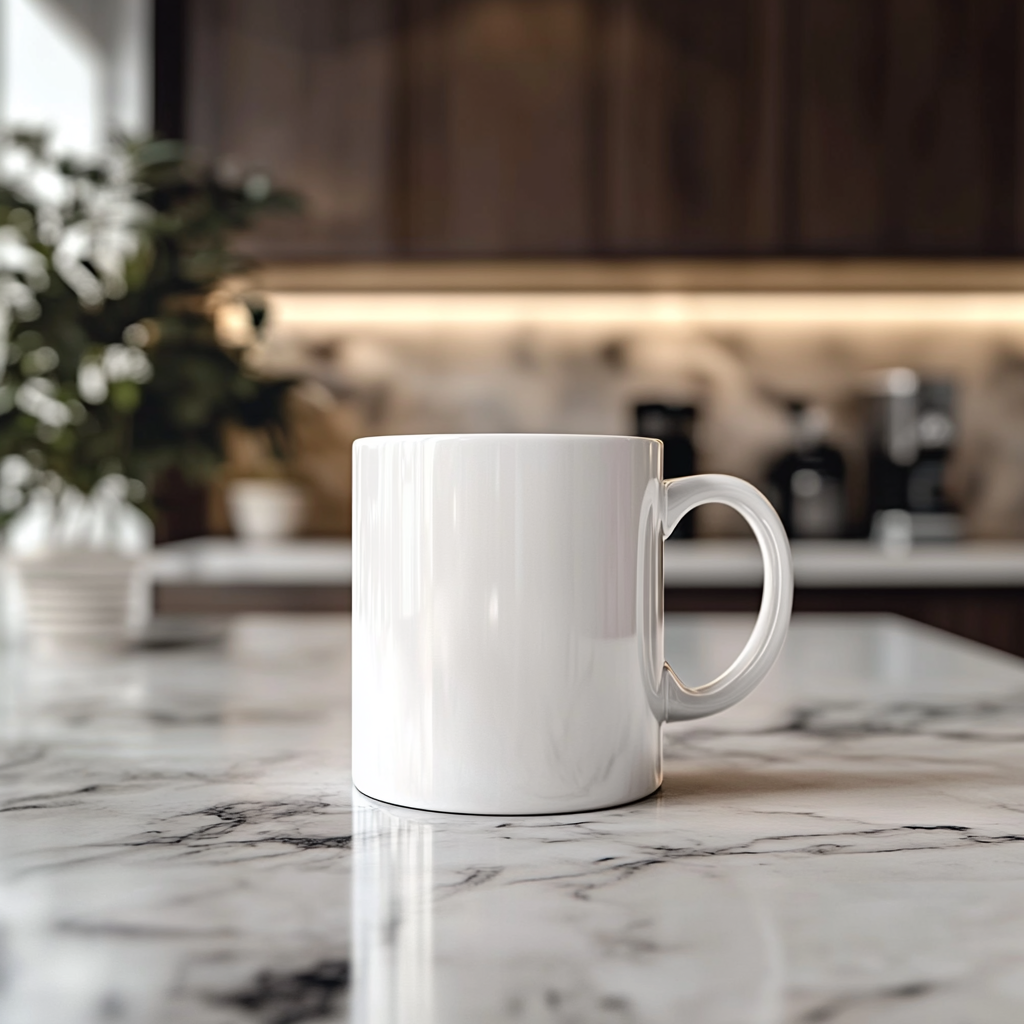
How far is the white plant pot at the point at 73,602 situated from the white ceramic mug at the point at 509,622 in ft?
1.75

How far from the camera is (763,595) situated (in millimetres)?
466

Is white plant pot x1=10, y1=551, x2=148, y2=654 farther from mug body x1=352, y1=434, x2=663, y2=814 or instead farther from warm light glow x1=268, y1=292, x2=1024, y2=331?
warm light glow x1=268, y1=292, x2=1024, y2=331

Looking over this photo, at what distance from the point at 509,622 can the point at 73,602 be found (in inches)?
23.7

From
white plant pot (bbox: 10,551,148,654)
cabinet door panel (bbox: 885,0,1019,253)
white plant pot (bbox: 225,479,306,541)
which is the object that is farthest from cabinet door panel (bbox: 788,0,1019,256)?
white plant pot (bbox: 10,551,148,654)

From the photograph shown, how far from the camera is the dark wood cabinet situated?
2.21 metres

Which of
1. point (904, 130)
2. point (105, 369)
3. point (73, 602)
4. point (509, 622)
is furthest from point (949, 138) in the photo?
point (509, 622)

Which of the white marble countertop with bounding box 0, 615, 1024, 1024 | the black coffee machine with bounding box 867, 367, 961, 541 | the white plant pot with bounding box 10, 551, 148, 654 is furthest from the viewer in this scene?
the black coffee machine with bounding box 867, 367, 961, 541

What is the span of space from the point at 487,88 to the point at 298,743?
1.95 metres

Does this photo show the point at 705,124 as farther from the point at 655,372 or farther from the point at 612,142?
the point at 655,372

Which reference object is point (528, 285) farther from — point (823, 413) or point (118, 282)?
point (118, 282)

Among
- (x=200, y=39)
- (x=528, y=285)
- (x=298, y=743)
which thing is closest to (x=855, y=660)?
(x=298, y=743)

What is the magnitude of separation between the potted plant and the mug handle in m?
0.60

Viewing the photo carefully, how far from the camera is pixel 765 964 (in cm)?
29

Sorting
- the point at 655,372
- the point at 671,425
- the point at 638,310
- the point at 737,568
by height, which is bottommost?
the point at 737,568
